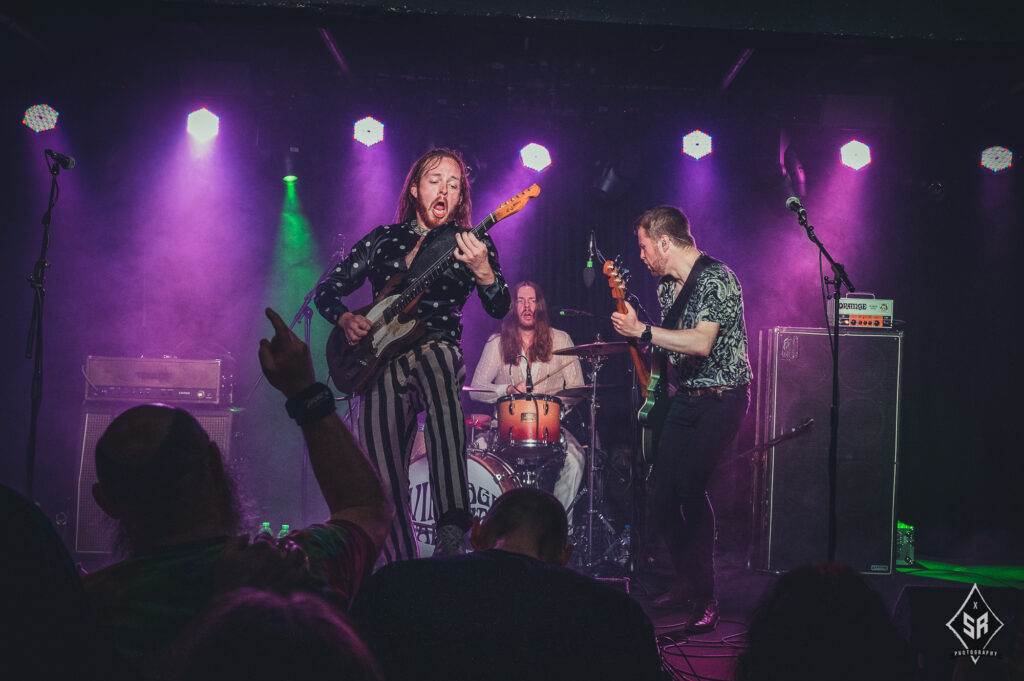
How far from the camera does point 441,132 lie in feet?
25.2

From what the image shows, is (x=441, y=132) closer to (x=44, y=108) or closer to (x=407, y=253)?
(x=44, y=108)

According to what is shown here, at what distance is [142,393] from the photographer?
649cm

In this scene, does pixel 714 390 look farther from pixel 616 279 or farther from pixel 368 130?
pixel 368 130

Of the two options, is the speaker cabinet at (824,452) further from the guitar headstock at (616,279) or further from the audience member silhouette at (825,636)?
the audience member silhouette at (825,636)

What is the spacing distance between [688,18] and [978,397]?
627cm

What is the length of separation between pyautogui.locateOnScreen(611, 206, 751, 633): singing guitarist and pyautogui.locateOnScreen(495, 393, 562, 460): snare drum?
62.4 inches

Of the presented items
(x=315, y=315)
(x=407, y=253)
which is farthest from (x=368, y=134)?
(x=407, y=253)

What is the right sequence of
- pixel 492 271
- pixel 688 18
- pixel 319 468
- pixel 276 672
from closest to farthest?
pixel 276 672 → pixel 319 468 → pixel 688 18 → pixel 492 271

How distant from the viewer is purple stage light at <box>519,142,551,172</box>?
297 inches

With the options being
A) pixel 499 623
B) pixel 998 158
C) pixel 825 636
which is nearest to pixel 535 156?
pixel 998 158

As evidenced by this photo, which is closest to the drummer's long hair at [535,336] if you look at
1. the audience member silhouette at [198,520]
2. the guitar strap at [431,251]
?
the guitar strap at [431,251]

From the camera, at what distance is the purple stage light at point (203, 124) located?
748cm

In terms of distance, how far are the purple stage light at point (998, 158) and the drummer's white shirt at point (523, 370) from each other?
14.8 ft

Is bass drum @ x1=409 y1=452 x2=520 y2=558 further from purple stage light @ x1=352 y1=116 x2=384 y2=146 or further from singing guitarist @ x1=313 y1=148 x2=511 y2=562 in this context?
purple stage light @ x1=352 y1=116 x2=384 y2=146
